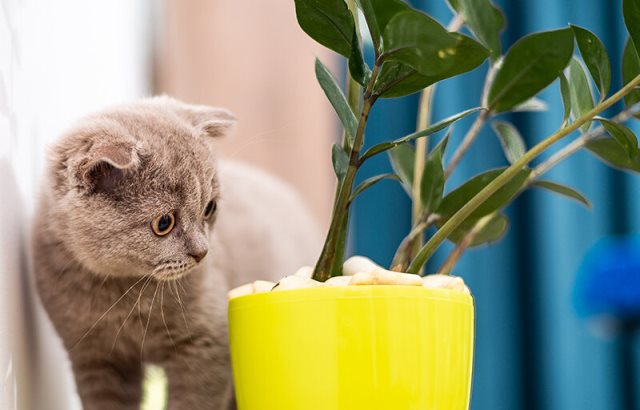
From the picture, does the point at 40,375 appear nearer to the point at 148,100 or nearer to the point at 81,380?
the point at 81,380

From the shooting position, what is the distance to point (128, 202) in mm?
733

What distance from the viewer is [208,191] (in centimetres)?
79

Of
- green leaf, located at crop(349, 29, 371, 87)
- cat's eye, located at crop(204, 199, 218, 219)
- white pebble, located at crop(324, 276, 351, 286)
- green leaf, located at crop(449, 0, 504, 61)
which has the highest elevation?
green leaf, located at crop(449, 0, 504, 61)

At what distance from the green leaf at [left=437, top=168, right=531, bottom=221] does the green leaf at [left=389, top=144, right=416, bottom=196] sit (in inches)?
3.4

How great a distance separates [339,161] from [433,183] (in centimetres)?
12

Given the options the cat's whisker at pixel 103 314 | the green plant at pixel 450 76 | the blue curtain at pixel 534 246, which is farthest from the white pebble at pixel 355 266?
the blue curtain at pixel 534 246

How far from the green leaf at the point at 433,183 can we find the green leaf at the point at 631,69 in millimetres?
194

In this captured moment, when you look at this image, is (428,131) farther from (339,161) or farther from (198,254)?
(198,254)

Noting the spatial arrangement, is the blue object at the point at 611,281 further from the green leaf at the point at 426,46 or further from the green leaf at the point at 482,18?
the green leaf at the point at 426,46

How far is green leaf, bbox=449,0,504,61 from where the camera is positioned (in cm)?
71

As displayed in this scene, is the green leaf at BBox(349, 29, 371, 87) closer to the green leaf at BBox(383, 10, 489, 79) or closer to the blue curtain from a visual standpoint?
the green leaf at BBox(383, 10, 489, 79)

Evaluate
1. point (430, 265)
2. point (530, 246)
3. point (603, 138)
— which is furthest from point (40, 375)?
point (530, 246)

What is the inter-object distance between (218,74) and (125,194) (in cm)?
113

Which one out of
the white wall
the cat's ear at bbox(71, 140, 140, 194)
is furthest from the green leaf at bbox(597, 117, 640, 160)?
the white wall
